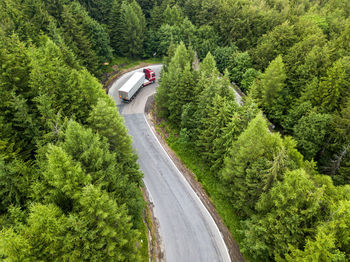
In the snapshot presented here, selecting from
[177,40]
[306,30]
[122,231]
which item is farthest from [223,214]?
[177,40]

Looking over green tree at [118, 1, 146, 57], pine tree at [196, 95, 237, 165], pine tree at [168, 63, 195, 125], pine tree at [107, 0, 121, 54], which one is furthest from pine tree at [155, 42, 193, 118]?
pine tree at [107, 0, 121, 54]

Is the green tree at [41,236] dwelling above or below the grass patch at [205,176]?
above

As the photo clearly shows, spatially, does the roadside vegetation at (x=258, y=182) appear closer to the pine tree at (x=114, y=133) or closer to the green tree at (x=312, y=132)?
the green tree at (x=312, y=132)

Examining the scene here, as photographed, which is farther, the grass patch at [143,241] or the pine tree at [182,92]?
the pine tree at [182,92]

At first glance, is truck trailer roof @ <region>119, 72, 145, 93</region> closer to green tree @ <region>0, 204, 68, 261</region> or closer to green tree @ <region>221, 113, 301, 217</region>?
green tree @ <region>221, 113, 301, 217</region>

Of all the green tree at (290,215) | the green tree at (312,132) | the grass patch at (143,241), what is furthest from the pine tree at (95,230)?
the green tree at (312,132)

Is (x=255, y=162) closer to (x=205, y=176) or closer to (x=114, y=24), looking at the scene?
(x=205, y=176)

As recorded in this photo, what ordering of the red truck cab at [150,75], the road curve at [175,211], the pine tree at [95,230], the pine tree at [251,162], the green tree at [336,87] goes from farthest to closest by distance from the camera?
1. the red truck cab at [150,75]
2. the green tree at [336,87]
3. the road curve at [175,211]
4. the pine tree at [251,162]
5. the pine tree at [95,230]
